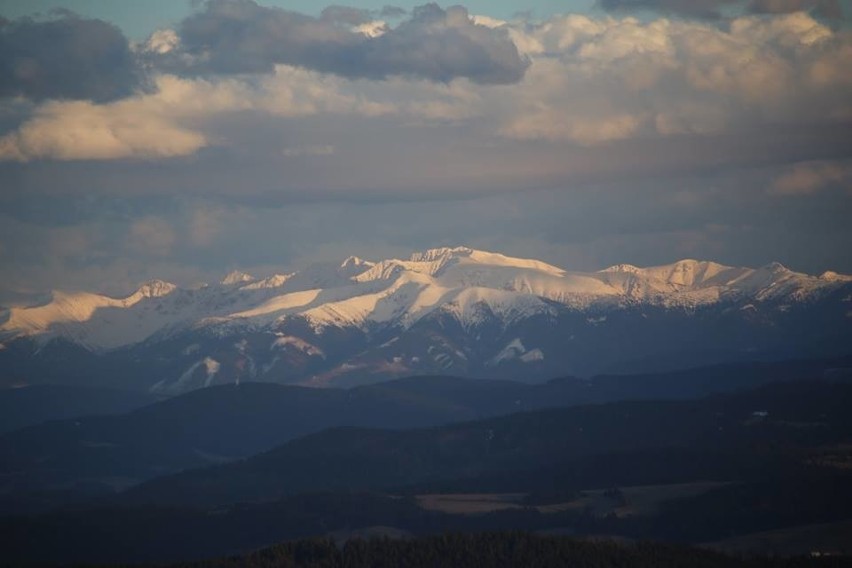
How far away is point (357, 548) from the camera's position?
194 metres

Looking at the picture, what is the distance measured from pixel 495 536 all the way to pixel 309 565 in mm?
22156

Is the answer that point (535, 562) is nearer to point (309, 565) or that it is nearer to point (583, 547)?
point (583, 547)

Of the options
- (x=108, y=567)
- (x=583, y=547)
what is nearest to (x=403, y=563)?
(x=583, y=547)

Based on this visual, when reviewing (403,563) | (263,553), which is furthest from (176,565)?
(403,563)

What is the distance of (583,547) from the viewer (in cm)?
18738

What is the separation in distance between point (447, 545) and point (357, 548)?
11558 millimetres

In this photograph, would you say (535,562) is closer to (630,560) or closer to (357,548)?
(630,560)

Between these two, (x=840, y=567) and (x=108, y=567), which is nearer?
(x=840, y=567)

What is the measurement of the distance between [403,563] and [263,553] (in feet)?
56.8

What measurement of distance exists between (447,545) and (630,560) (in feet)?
68.9

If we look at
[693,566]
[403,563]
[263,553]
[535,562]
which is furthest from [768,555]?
[263,553]

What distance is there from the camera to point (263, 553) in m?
190

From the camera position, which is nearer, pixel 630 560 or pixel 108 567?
pixel 630 560

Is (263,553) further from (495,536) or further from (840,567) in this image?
(840,567)
